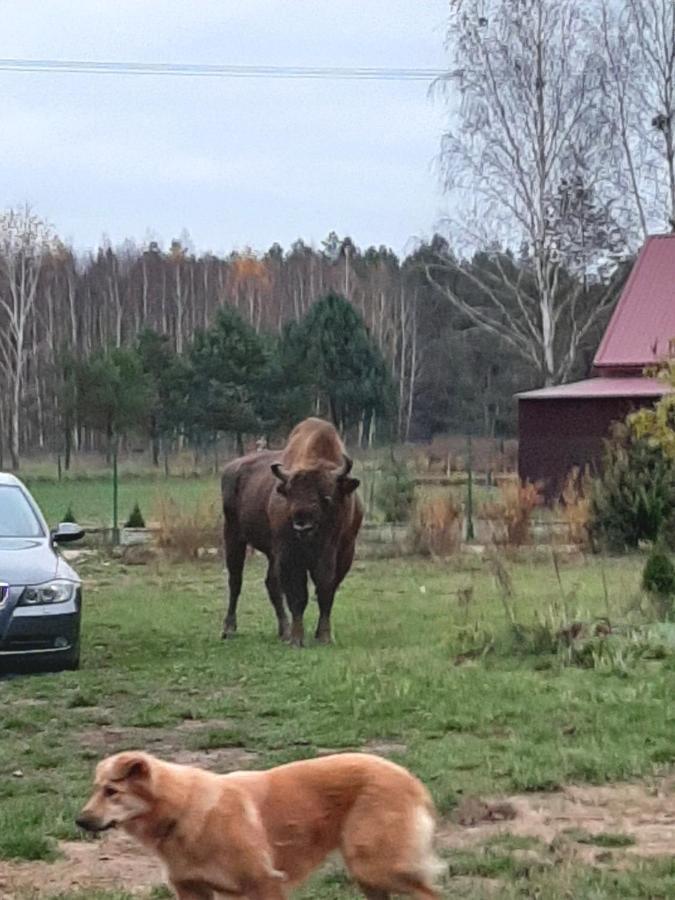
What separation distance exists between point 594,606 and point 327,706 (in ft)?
17.9

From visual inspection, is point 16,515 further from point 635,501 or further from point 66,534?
point 635,501

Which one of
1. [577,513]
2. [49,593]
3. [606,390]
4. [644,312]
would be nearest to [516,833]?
[49,593]

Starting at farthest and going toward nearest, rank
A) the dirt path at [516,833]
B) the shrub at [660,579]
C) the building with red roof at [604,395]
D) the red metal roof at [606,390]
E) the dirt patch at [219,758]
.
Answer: the building with red roof at [604,395] → the red metal roof at [606,390] → the shrub at [660,579] → the dirt patch at [219,758] → the dirt path at [516,833]

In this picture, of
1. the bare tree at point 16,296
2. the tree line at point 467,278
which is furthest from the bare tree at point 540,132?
the bare tree at point 16,296

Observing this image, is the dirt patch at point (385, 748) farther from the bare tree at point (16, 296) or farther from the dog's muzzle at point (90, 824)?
the bare tree at point (16, 296)

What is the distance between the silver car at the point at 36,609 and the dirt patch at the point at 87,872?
471cm

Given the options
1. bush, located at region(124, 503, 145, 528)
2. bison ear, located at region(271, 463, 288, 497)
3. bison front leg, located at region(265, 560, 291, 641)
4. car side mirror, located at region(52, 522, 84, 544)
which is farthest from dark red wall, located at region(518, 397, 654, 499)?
car side mirror, located at region(52, 522, 84, 544)

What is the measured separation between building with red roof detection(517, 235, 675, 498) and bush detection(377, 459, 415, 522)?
5637mm

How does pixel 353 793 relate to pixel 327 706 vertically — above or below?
above

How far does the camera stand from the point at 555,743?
8453 millimetres

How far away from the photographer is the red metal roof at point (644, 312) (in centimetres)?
3347

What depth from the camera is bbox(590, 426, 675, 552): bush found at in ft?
75.0

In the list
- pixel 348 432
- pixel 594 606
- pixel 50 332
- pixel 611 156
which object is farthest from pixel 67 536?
pixel 50 332

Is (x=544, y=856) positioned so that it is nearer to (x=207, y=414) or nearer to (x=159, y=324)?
(x=207, y=414)
